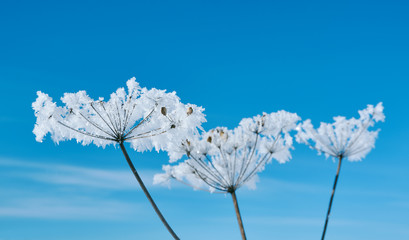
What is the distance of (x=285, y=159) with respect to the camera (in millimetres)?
14531

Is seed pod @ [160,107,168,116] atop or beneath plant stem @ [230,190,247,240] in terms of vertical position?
atop

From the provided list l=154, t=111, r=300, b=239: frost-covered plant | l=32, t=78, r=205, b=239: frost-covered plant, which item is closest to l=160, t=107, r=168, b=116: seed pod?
l=32, t=78, r=205, b=239: frost-covered plant

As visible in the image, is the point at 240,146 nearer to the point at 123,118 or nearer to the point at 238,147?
the point at 238,147

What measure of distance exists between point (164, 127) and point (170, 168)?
6655 millimetres

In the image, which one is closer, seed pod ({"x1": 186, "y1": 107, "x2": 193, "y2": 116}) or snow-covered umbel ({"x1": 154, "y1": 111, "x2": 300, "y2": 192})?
seed pod ({"x1": 186, "y1": 107, "x2": 193, "y2": 116})

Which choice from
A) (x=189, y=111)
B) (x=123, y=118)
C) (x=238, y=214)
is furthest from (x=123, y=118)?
(x=238, y=214)

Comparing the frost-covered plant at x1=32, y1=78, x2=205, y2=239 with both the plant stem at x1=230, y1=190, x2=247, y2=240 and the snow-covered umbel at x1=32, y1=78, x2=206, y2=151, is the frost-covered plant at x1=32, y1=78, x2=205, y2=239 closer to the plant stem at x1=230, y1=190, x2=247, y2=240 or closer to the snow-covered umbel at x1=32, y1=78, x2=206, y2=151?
the snow-covered umbel at x1=32, y1=78, x2=206, y2=151

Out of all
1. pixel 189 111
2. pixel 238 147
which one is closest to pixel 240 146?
pixel 238 147

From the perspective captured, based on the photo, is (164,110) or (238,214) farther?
(238,214)

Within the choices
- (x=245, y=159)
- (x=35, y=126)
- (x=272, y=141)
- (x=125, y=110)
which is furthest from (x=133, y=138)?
(x=272, y=141)

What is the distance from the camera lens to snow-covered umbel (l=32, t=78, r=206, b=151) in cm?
898

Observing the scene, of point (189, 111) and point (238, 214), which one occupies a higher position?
point (189, 111)

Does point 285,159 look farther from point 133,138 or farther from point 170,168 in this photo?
point 133,138

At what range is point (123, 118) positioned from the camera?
9.12 meters
